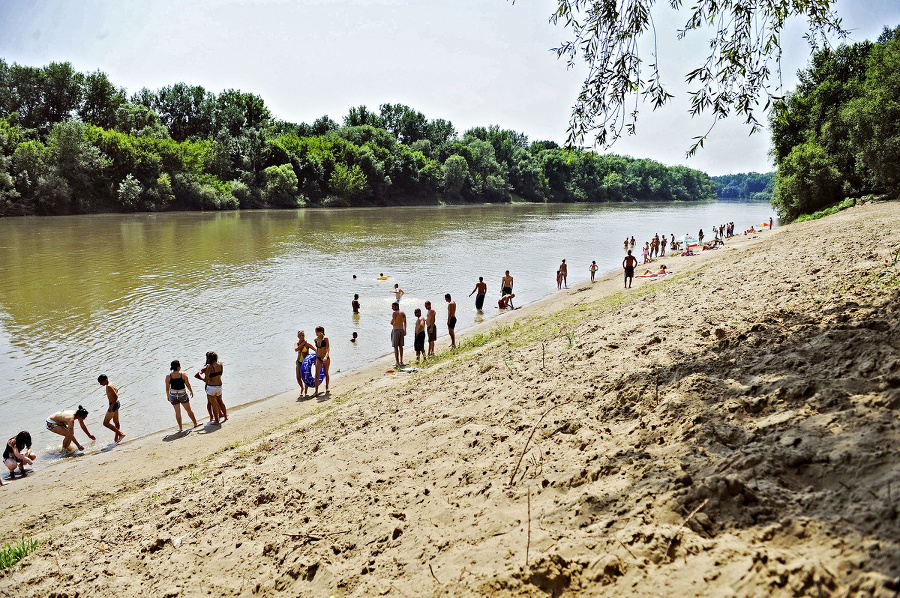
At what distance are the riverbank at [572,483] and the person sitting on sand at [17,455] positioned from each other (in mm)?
492

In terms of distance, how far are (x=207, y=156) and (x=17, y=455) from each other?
3252 inches

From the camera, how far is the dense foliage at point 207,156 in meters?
63.8

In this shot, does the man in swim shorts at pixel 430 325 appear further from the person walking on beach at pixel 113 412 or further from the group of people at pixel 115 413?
the person walking on beach at pixel 113 412

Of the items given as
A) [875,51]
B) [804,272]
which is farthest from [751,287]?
[875,51]

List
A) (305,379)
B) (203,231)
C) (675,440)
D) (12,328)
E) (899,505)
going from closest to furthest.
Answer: (899,505) → (675,440) → (305,379) → (12,328) → (203,231)

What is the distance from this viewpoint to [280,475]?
6.99 metres

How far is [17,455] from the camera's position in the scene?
977 cm

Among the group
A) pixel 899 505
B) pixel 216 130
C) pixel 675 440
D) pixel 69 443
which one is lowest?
pixel 69 443

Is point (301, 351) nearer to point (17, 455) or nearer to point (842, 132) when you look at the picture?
point (17, 455)

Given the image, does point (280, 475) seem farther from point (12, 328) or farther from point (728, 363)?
point (12, 328)

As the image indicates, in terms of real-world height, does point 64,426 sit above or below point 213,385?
below

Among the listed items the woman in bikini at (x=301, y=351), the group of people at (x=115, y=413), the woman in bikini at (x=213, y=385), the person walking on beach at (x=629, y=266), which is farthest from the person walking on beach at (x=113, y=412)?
the person walking on beach at (x=629, y=266)

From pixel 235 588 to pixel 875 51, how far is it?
4621 centimetres

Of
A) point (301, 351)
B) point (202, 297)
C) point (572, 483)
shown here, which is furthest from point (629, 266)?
point (202, 297)
